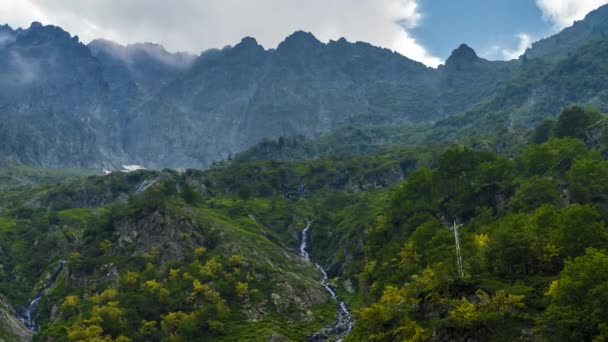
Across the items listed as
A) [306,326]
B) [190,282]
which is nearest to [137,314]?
[190,282]

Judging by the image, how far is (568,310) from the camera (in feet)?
147

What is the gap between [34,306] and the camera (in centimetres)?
14300

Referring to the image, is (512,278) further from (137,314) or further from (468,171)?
(137,314)

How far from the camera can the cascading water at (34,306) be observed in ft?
437

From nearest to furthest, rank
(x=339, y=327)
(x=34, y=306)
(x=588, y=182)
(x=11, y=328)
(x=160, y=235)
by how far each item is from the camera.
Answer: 1. (x=588, y=182)
2. (x=339, y=327)
3. (x=11, y=328)
4. (x=34, y=306)
5. (x=160, y=235)

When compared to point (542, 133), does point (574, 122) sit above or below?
below

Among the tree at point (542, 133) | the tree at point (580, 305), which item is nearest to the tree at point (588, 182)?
the tree at point (580, 305)

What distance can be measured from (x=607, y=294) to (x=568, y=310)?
3726 mm

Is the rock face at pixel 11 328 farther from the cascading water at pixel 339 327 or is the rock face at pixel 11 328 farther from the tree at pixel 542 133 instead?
the tree at pixel 542 133

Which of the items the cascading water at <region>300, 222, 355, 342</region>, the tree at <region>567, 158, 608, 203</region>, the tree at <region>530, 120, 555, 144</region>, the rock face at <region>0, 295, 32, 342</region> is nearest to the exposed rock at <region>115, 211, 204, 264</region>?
the rock face at <region>0, 295, 32, 342</region>

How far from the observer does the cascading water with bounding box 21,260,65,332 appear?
133250mm

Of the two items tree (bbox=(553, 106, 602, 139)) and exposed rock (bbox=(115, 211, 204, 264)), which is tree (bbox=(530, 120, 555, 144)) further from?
exposed rock (bbox=(115, 211, 204, 264))

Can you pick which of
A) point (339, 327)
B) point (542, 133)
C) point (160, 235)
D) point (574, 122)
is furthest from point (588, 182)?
point (160, 235)

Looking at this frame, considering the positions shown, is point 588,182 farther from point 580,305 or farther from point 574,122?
point 574,122
